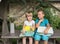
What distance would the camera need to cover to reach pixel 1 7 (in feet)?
22.5

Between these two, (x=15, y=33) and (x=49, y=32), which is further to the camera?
(x=15, y=33)

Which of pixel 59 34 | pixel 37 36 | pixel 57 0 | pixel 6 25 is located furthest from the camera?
pixel 57 0

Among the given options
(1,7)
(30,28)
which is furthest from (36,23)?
(1,7)

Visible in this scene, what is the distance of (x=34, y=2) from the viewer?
6.68 metres

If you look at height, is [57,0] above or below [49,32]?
above

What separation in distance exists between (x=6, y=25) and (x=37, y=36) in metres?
1.13

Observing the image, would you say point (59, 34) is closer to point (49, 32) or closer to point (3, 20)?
point (49, 32)

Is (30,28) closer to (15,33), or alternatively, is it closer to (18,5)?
(15,33)

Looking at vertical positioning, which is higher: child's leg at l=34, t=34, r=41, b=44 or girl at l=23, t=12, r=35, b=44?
girl at l=23, t=12, r=35, b=44

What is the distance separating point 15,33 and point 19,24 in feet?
4.10

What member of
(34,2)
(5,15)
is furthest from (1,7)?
(34,2)

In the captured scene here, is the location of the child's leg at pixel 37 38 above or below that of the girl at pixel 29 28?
below

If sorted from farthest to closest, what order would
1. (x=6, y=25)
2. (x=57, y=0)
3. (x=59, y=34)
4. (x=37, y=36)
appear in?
(x=57, y=0), (x=6, y=25), (x=59, y=34), (x=37, y=36)

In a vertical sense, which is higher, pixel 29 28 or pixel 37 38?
pixel 29 28
